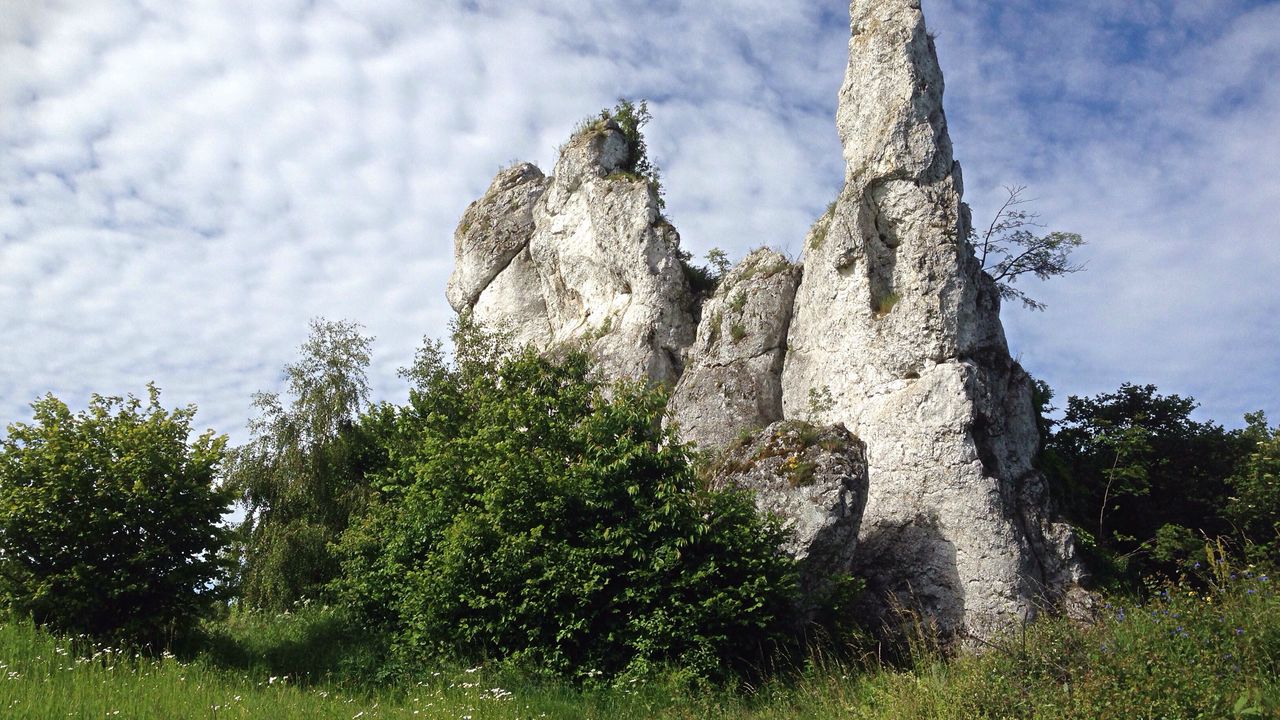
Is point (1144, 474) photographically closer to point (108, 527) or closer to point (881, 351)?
point (881, 351)

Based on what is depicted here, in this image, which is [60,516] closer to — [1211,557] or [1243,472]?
[1211,557]

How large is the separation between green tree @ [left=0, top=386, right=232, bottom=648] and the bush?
3.33 meters

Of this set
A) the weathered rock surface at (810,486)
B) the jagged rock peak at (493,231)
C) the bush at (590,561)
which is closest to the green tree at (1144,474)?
the weathered rock surface at (810,486)

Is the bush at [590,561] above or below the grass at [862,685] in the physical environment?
above

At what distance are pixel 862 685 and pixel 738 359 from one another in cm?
1334

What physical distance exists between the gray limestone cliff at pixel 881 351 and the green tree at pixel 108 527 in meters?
9.46

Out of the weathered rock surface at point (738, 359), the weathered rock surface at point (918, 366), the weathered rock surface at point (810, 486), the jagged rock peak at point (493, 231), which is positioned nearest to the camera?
the weathered rock surface at point (810, 486)

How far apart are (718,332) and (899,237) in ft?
17.8

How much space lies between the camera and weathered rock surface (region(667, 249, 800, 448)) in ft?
74.8

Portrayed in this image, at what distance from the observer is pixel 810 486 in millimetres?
15812

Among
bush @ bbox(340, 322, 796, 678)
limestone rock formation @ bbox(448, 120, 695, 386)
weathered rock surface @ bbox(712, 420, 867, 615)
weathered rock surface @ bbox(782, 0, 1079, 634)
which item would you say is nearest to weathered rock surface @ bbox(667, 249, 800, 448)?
weathered rock surface @ bbox(782, 0, 1079, 634)

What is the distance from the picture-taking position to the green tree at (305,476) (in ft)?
66.5

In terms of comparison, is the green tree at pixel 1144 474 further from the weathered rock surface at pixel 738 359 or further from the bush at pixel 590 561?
the bush at pixel 590 561

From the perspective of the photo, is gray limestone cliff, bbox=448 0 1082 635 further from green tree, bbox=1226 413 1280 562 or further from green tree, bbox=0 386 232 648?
green tree, bbox=0 386 232 648
